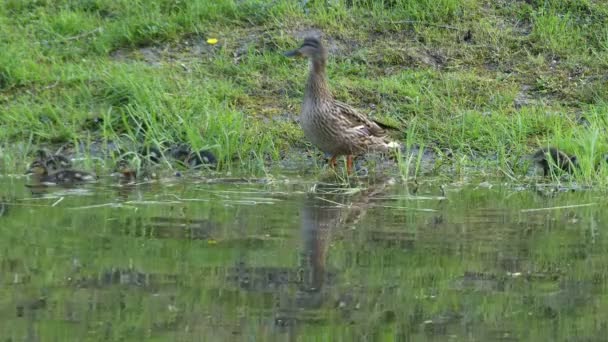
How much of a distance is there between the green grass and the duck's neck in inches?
19.9

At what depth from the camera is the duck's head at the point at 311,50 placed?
37.2 ft

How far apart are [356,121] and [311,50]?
87 cm

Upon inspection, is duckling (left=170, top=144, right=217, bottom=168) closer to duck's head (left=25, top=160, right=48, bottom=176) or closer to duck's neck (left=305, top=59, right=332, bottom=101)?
duck's neck (left=305, top=59, right=332, bottom=101)

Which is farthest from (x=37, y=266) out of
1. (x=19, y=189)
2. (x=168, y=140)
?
(x=168, y=140)

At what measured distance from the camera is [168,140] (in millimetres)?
10805

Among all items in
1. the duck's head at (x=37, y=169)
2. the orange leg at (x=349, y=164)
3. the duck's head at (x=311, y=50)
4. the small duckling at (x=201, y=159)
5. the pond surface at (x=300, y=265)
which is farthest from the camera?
the duck's head at (x=311, y=50)

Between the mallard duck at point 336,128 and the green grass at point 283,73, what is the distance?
32cm

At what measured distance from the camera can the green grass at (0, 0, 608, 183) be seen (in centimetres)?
1109

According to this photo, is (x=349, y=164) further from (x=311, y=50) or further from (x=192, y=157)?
(x=192, y=157)

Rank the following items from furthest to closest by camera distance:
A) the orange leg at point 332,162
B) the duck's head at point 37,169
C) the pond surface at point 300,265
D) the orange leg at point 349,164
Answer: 1. the orange leg at point 332,162
2. the orange leg at point 349,164
3. the duck's head at point 37,169
4. the pond surface at point 300,265

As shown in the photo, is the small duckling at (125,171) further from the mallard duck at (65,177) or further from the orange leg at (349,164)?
the orange leg at (349,164)

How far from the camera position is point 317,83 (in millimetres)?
11094

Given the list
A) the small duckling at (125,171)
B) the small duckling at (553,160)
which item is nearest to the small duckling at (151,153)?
the small duckling at (125,171)

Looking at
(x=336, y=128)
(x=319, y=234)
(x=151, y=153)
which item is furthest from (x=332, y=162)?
(x=319, y=234)
